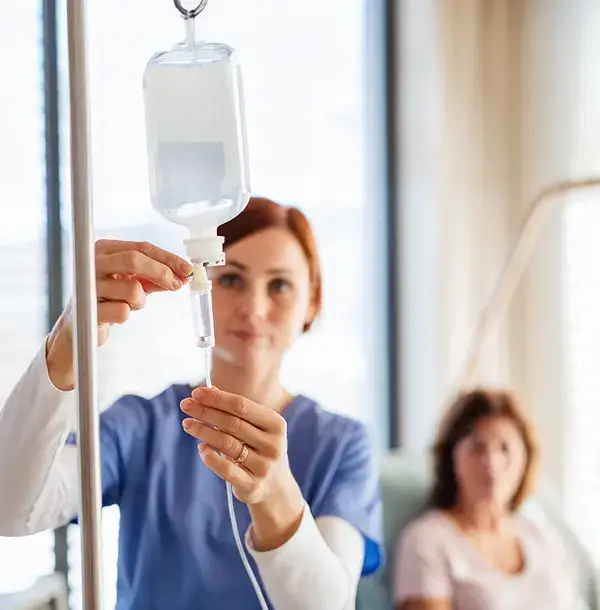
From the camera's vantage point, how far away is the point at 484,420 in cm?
127

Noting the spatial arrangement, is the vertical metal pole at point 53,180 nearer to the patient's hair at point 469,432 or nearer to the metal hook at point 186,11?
the metal hook at point 186,11

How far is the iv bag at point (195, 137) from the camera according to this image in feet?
1.85

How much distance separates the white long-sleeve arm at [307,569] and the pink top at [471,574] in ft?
1.82

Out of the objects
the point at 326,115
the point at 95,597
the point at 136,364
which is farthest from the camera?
the point at 326,115

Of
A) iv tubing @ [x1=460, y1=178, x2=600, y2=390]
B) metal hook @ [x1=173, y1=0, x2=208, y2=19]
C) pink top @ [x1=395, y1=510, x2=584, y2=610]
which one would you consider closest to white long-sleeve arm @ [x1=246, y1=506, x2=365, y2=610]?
metal hook @ [x1=173, y1=0, x2=208, y2=19]

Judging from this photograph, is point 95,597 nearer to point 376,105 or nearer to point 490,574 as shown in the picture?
point 490,574

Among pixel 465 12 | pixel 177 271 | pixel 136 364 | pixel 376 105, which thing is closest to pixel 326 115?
pixel 376 105

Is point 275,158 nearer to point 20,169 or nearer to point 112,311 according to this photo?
point 20,169

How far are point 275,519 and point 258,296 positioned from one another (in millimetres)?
182

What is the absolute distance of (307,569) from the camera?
62 cm

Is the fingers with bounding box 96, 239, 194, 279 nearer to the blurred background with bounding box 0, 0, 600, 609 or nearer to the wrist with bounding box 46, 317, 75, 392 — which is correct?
the wrist with bounding box 46, 317, 75, 392

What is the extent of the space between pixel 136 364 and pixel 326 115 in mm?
756

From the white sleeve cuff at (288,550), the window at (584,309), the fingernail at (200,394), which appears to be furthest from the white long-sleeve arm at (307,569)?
the window at (584,309)

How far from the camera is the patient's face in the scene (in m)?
1.24
